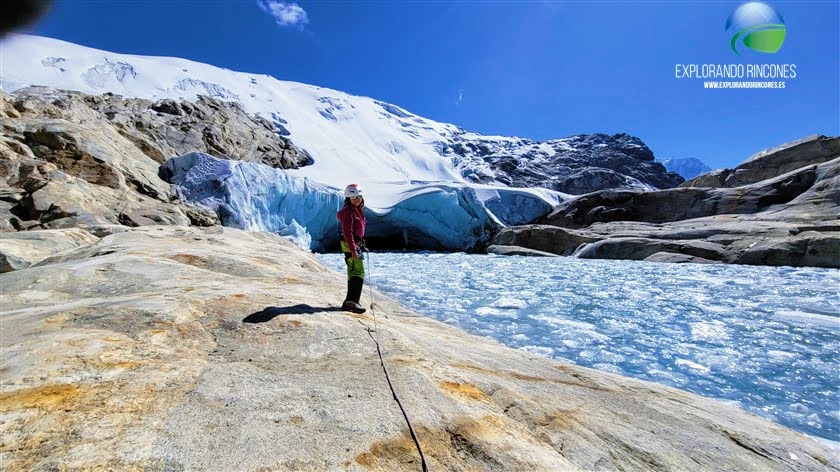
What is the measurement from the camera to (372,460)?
1.77m

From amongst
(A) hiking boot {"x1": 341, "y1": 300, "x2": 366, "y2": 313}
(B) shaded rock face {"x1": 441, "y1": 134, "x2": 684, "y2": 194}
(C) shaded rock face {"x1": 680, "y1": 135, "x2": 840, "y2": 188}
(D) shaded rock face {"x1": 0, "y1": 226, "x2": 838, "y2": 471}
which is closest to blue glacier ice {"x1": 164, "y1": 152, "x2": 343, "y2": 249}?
(D) shaded rock face {"x1": 0, "y1": 226, "x2": 838, "y2": 471}

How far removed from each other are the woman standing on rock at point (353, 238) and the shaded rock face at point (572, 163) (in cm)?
6177

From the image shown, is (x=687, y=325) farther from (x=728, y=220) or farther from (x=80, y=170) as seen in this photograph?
(x=80, y=170)

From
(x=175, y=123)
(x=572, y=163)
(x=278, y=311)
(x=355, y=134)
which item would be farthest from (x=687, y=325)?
(x=572, y=163)

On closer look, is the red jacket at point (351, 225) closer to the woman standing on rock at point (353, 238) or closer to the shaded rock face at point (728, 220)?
the woman standing on rock at point (353, 238)

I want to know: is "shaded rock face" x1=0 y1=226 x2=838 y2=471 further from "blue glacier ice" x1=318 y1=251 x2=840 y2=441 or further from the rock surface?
the rock surface

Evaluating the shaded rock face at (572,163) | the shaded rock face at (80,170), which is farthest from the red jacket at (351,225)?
the shaded rock face at (572,163)

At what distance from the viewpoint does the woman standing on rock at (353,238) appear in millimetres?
4617

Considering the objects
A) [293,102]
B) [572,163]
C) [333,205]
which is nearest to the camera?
[333,205]

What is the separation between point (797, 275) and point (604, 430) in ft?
48.2

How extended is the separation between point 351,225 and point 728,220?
24268 mm

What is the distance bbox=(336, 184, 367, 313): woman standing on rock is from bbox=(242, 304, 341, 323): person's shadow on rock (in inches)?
12.0

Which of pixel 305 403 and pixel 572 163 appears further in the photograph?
pixel 572 163

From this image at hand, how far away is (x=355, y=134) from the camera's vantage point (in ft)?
212
